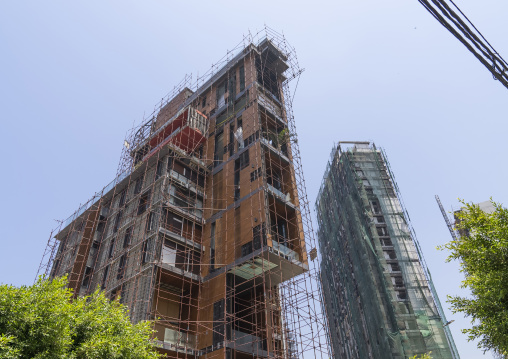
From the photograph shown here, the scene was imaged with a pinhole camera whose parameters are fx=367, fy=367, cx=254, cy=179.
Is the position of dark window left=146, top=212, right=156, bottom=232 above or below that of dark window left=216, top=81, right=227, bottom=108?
below

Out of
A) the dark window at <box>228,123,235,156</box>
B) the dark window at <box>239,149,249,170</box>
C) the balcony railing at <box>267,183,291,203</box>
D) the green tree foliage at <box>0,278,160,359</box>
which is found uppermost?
the dark window at <box>228,123,235,156</box>

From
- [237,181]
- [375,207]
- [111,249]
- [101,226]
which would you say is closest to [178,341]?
[111,249]

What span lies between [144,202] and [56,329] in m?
18.2

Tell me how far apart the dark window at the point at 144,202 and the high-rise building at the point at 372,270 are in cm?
2560

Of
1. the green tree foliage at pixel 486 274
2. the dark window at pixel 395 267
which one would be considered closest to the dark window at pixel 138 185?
the green tree foliage at pixel 486 274

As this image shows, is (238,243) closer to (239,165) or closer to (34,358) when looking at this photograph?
(239,165)

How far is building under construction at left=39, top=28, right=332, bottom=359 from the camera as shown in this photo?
883 inches

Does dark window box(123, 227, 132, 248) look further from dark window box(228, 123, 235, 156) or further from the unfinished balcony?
dark window box(228, 123, 235, 156)

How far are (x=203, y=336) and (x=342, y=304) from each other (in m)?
35.6

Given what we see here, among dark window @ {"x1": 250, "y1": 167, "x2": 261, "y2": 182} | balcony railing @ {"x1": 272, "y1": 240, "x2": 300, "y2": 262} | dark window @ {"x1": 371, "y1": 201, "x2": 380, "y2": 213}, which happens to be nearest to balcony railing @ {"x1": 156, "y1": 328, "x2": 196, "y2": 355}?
balcony railing @ {"x1": 272, "y1": 240, "x2": 300, "y2": 262}

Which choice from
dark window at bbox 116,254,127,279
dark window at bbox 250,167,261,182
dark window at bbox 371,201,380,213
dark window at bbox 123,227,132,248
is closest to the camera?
dark window at bbox 250,167,261,182

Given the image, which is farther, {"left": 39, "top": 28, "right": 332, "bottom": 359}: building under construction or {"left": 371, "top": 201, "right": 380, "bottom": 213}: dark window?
{"left": 371, "top": 201, "right": 380, "bottom": 213}: dark window

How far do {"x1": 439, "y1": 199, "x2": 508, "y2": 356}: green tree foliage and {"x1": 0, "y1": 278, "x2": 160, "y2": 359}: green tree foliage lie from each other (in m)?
11.7

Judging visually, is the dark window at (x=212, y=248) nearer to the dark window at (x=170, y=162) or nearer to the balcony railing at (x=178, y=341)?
the balcony railing at (x=178, y=341)
